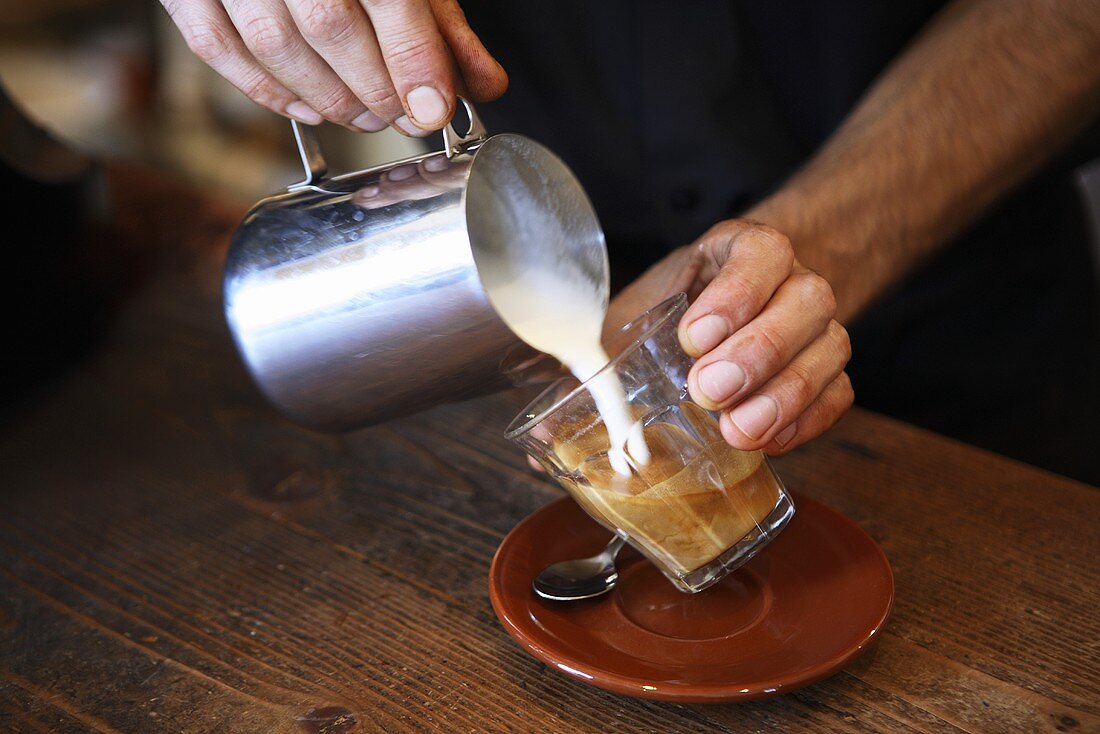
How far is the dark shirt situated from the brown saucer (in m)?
0.56

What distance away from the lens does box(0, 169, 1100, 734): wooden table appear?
2.48 ft

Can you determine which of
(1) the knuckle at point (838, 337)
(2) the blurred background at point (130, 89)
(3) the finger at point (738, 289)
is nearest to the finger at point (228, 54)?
(3) the finger at point (738, 289)

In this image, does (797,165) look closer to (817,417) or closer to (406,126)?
(817,417)

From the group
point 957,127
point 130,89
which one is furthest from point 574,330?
point 130,89

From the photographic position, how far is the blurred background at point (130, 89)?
3.61m

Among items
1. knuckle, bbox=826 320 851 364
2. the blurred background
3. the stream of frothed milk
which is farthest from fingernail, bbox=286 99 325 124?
the blurred background

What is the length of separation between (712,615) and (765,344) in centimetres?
22

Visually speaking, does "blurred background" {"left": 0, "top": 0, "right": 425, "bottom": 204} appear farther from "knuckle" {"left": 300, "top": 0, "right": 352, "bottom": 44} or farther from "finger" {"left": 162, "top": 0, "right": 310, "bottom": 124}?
"knuckle" {"left": 300, "top": 0, "right": 352, "bottom": 44}

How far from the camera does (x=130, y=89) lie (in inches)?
146

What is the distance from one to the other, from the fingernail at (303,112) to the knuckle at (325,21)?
116 millimetres

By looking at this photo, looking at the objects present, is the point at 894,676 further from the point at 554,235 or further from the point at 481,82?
the point at 481,82

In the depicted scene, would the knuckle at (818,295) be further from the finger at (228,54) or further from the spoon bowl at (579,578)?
the finger at (228,54)

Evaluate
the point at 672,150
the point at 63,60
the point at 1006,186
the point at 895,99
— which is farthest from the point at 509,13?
the point at 63,60

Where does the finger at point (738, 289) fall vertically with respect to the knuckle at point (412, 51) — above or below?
below
